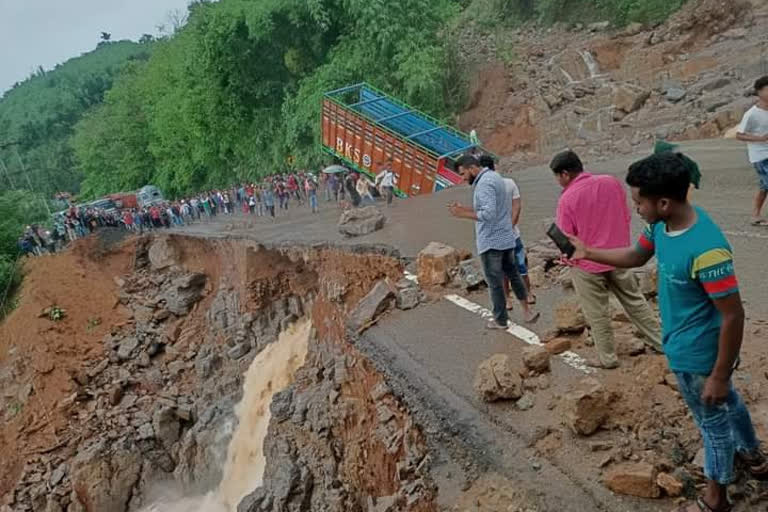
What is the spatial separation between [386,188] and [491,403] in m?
9.83

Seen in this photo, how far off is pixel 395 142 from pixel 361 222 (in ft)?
12.6

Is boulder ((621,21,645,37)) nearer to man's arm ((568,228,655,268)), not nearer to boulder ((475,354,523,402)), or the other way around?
boulder ((475,354,523,402))

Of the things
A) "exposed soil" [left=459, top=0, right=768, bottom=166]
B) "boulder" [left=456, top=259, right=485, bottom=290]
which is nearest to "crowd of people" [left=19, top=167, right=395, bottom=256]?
"exposed soil" [left=459, top=0, right=768, bottom=166]

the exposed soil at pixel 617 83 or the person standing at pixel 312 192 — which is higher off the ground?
the exposed soil at pixel 617 83

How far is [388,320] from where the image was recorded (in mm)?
6395

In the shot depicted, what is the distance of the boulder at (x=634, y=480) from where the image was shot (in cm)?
288

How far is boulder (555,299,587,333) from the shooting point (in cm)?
467

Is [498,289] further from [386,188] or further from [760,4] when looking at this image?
[760,4]

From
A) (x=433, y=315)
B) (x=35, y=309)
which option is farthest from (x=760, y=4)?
(x=35, y=309)

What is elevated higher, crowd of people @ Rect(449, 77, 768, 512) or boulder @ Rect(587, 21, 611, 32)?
boulder @ Rect(587, 21, 611, 32)

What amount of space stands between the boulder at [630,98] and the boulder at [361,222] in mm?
7837

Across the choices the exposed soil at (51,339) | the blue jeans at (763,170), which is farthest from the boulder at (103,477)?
the blue jeans at (763,170)

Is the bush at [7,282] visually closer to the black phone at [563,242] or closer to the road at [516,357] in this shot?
the road at [516,357]

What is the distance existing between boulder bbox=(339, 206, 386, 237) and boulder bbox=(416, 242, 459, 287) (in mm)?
3531
